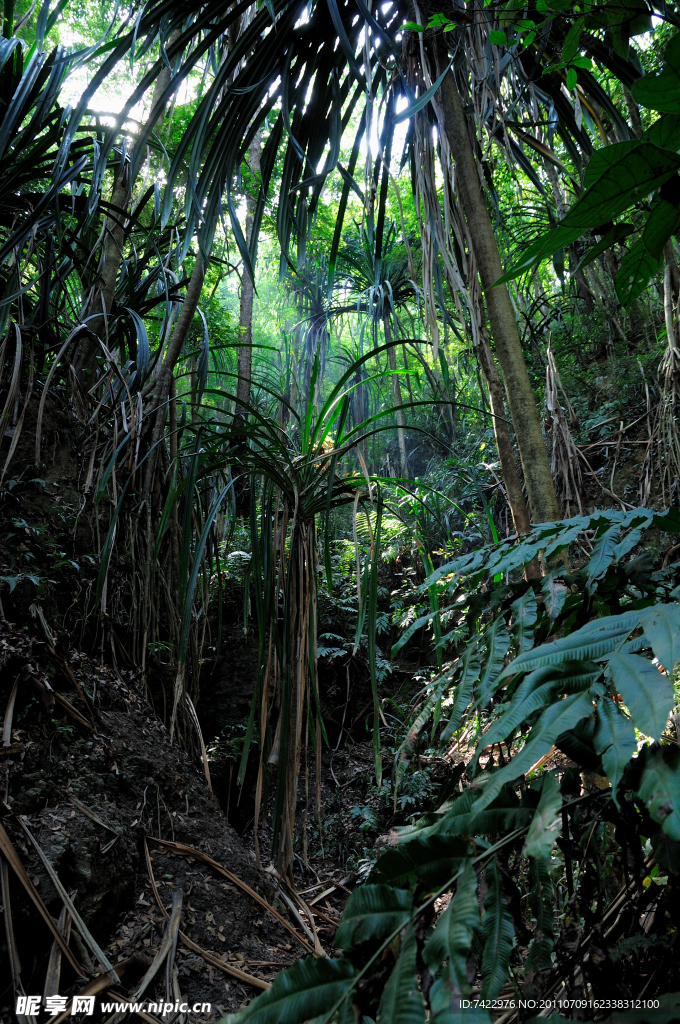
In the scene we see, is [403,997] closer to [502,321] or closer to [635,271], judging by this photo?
[635,271]

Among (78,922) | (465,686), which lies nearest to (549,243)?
(465,686)

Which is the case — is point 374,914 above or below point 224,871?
above

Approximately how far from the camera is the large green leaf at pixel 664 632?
1.28ft

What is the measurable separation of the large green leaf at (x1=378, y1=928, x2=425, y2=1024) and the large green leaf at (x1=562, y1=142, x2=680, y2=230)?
0.56m

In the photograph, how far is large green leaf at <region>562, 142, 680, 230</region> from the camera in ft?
1.43

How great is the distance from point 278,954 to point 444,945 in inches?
42.1

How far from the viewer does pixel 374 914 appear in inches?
15.9

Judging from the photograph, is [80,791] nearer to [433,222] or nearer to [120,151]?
[433,222]

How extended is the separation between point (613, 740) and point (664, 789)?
0.04m

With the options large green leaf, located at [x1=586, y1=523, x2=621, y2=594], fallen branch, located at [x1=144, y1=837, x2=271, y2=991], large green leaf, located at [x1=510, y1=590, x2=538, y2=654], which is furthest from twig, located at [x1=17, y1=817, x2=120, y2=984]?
large green leaf, located at [x1=586, y1=523, x2=621, y2=594]

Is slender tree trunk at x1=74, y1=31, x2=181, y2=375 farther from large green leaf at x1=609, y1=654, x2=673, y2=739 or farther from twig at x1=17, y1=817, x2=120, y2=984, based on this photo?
large green leaf at x1=609, y1=654, x2=673, y2=739

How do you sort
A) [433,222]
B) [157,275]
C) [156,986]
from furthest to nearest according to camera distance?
[157,275] < [433,222] < [156,986]

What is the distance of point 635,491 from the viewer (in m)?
2.86

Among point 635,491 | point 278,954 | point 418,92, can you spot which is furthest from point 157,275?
point 635,491
